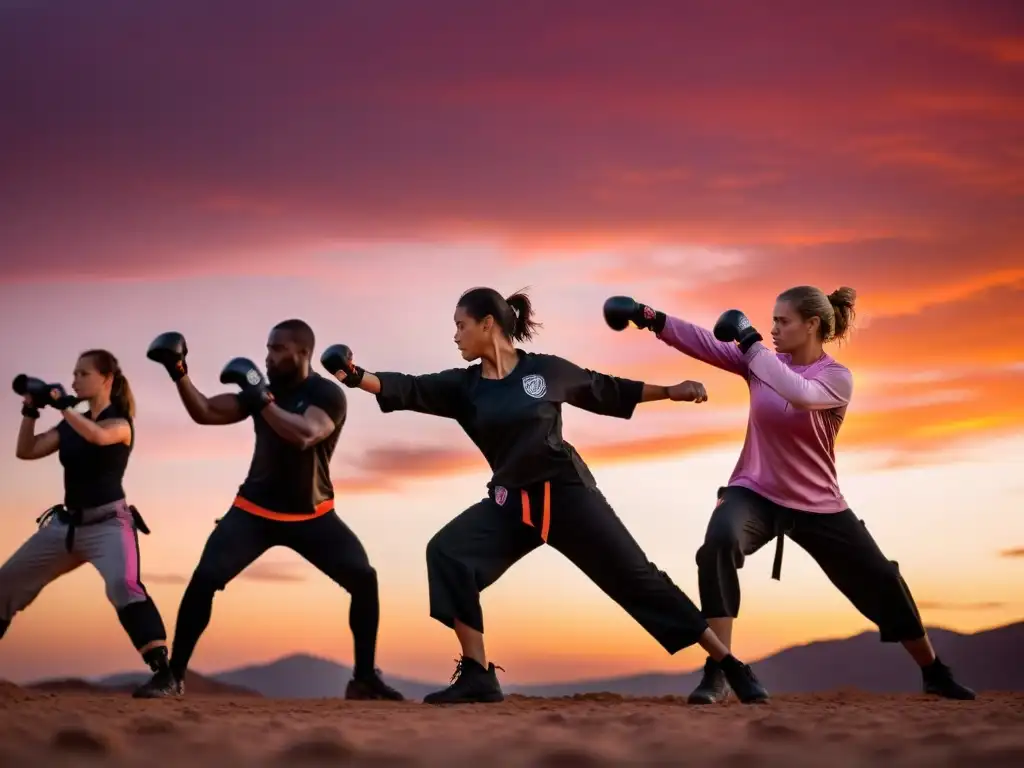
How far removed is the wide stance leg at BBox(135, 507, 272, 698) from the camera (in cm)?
585

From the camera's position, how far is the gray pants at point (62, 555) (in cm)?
591

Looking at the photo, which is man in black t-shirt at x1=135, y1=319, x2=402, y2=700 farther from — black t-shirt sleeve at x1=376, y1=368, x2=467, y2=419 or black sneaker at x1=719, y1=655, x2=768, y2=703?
black sneaker at x1=719, y1=655, x2=768, y2=703

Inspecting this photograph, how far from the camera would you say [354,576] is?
→ 19.8 feet

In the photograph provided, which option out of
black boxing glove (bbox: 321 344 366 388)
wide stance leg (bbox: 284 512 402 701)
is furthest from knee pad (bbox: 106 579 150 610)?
black boxing glove (bbox: 321 344 366 388)

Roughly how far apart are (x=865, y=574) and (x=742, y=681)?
0.96 meters

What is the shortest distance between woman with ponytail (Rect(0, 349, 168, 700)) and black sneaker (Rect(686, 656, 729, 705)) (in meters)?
2.52

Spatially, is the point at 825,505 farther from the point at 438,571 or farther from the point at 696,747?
the point at 696,747

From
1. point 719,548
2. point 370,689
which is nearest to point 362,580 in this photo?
point 370,689

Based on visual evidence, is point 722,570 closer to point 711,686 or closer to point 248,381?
point 711,686

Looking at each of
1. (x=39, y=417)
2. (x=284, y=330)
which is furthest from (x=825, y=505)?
(x=39, y=417)

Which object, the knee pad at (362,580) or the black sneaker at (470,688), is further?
the knee pad at (362,580)

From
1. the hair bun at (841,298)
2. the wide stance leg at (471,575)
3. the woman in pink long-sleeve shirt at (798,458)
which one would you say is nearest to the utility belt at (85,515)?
the wide stance leg at (471,575)

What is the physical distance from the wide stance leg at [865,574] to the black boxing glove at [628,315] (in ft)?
3.68

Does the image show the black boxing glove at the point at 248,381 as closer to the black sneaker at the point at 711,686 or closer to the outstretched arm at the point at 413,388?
the outstretched arm at the point at 413,388
